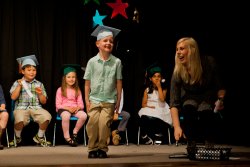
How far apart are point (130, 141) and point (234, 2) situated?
106 inches

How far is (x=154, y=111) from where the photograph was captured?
7211mm

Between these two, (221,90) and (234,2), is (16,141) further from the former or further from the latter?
(234,2)

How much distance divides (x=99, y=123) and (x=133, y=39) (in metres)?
3.16

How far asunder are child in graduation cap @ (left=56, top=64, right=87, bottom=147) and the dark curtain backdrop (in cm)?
37

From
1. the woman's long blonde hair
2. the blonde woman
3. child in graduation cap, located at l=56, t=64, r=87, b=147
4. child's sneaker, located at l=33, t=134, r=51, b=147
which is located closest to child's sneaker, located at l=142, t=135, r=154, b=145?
child in graduation cap, located at l=56, t=64, r=87, b=147

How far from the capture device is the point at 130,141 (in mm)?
7684

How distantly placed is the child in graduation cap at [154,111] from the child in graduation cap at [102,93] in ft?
7.60

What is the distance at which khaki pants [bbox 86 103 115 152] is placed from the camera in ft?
15.7

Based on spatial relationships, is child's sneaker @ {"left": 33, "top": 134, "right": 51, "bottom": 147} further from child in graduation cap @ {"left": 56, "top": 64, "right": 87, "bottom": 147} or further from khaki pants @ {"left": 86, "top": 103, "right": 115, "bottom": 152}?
khaki pants @ {"left": 86, "top": 103, "right": 115, "bottom": 152}

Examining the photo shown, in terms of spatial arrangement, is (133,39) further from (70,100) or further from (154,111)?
(70,100)

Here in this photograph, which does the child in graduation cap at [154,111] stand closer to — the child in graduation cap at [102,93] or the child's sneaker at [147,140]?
the child's sneaker at [147,140]

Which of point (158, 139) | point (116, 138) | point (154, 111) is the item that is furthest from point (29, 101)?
point (158, 139)

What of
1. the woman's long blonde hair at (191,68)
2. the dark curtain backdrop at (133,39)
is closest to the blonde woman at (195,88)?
the woman's long blonde hair at (191,68)

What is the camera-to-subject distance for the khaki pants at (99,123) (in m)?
4.79
